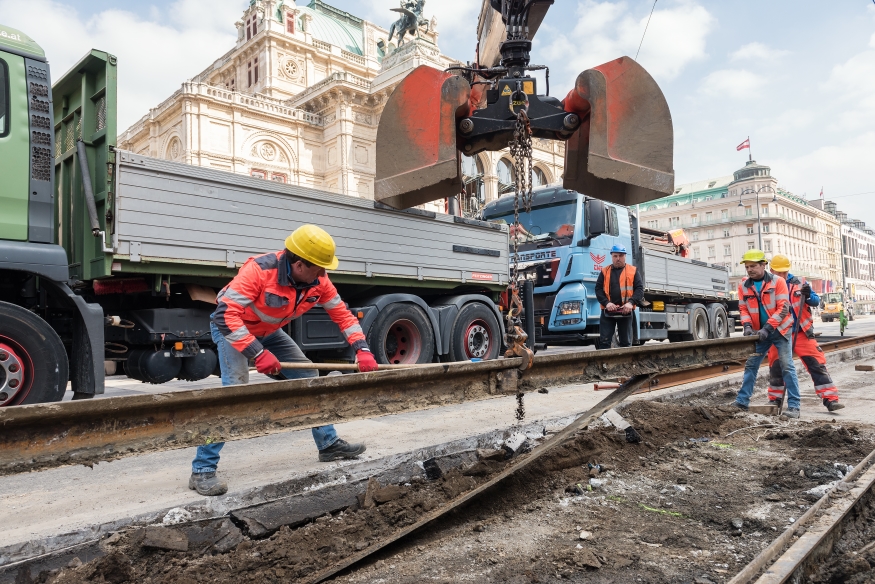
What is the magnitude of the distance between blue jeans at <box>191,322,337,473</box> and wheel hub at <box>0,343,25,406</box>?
1.64 meters

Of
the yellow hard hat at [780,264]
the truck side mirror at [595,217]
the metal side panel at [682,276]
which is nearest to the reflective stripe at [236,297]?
the yellow hard hat at [780,264]

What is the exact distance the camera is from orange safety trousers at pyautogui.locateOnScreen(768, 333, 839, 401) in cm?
645

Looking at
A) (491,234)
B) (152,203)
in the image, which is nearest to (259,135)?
(491,234)

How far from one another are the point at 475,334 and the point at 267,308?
5.15 metres

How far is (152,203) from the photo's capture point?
18.3 ft

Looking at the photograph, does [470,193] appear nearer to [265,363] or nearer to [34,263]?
[34,263]

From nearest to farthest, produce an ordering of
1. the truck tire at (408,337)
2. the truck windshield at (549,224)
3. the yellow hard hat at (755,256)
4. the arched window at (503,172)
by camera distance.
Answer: the yellow hard hat at (755,256) → the truck tire at (408,337) → the truck windshield at (549,224) → the arched window at (503,172)

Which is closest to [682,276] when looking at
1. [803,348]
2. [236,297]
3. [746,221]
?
[803,348]

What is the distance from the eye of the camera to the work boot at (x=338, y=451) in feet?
13.7

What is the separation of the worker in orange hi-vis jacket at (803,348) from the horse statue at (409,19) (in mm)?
40657

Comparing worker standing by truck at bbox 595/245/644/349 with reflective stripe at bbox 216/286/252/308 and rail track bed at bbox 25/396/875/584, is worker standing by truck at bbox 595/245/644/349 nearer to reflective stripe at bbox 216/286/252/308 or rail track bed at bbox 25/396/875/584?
rail track bed at bbox 25/396/875/584

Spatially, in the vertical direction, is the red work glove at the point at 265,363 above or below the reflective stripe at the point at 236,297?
below

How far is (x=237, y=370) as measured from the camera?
153 inches

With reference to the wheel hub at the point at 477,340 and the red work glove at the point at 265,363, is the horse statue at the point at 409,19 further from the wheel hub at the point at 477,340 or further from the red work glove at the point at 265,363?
the red work glove at the point at 265,363
